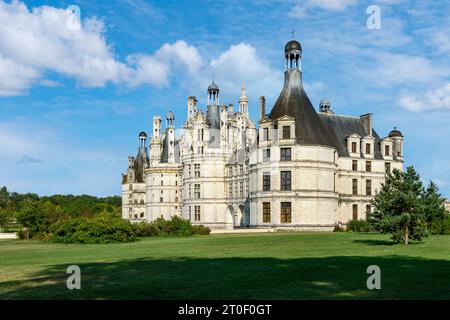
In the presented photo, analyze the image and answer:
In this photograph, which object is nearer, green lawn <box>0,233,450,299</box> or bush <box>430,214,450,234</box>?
green lawn <box>0,233,450,299</box>

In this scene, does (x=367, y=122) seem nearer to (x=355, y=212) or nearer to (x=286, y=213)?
(x=355, y=212)

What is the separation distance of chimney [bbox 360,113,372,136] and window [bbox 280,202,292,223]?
17.0m

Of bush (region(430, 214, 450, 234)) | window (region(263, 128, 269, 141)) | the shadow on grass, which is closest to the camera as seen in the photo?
the shadow on grass

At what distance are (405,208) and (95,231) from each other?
20.2m

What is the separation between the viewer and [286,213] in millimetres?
63219

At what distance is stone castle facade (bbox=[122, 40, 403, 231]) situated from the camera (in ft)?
207

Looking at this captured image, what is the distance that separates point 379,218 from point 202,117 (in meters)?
48.8

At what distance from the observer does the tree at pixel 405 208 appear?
30.9 meters

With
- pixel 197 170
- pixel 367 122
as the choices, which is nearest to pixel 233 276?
pixel 367 122

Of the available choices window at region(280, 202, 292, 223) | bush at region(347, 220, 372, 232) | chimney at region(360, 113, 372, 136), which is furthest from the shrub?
chimney at region(360, 113, 372, 136)

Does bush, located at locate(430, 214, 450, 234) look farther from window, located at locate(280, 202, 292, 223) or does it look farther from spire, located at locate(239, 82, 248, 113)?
spire, located at locate(239, 82, 248, 113)

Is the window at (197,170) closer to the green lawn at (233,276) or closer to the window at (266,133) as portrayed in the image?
the window at (266,133)
